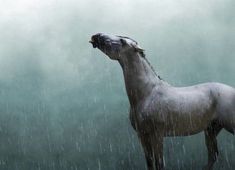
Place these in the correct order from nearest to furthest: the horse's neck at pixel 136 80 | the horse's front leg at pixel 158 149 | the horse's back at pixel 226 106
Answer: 1. the horse's front leg at pixel 158 149
2. the horse's neck at pixel 136 80
3. the horse's back at pixel 226 106

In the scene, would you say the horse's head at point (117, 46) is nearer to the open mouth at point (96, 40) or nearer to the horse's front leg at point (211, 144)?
the open mouth at point (96, 40)

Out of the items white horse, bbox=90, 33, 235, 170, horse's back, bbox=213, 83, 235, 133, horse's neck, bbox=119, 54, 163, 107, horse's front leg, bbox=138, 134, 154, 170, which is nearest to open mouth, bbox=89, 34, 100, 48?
white horse, bbox=90, 33, 235, 170

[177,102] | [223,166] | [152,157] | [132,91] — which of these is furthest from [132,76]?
[223,166]

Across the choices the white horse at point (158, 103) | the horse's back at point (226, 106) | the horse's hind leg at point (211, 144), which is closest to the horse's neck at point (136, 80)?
the white horse at point (158, 103)

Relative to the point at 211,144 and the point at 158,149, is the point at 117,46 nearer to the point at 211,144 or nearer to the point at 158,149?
the point at 158,149

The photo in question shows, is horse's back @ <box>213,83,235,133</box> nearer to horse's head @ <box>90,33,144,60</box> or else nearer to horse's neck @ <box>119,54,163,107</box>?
horse's neck @ <box>119,54,163,107</box>

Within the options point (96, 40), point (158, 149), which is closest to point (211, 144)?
point (158, 149)

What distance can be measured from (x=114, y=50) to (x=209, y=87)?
2.71ft

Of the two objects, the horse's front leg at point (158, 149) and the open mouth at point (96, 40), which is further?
the open mouth at point (96, 40)

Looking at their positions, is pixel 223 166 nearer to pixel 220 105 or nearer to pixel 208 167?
pixel 208 167

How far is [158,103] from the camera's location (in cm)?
336

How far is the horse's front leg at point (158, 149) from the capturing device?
329 cm

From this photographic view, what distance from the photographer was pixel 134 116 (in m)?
3.38

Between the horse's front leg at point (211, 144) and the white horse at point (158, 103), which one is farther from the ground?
the white horse at point (158, 103)
